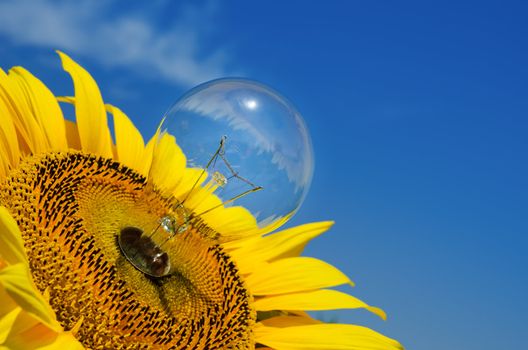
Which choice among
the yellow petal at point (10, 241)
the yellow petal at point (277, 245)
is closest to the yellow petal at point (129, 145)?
the yellow petal at point (277, 245)

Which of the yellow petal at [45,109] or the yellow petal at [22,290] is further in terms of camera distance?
the yellow petal at [45,109]

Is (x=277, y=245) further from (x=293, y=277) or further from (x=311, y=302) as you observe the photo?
(x=311, y=302)

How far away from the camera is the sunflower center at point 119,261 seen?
3.14 m

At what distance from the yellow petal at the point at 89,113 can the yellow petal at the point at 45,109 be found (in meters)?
0.16

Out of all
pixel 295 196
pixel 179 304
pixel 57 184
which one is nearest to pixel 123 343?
pixel 179 304

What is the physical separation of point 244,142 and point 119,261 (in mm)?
973

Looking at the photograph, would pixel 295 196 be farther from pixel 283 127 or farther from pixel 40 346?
pixel 40 346

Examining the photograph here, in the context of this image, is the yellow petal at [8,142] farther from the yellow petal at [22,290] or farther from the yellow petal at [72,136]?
the yellow petal at [22,290]

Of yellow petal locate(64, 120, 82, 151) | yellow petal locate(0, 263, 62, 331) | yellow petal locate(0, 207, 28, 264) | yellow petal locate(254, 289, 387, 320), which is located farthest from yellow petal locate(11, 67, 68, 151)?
yellow petal locate(0, 263, 62, 331)

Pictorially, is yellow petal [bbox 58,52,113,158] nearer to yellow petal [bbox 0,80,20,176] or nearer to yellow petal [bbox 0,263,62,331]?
yellow petal [bbox 0,80,20,176]

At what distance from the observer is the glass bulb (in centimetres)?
399

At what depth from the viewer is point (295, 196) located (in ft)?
14.2

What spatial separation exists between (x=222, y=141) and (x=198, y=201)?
1.44 feet

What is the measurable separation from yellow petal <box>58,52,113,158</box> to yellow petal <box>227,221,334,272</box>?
1012mm
